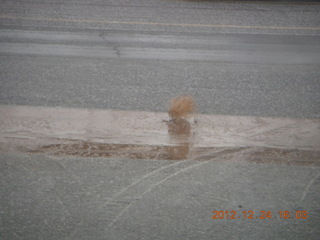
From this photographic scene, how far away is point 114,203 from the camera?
3482 millimetres

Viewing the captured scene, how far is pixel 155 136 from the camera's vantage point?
15.5ft

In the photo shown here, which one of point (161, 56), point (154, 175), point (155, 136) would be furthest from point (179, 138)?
point (161, 56)

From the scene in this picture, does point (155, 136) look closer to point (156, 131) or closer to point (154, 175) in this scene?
point (156, 131)

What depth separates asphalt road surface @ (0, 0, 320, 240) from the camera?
3342mm

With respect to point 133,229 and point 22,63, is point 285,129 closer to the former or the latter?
point 133,229

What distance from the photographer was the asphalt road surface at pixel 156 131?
3342 millimetres

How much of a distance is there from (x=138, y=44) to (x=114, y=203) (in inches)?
193

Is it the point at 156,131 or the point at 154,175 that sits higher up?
the point at 156,131
